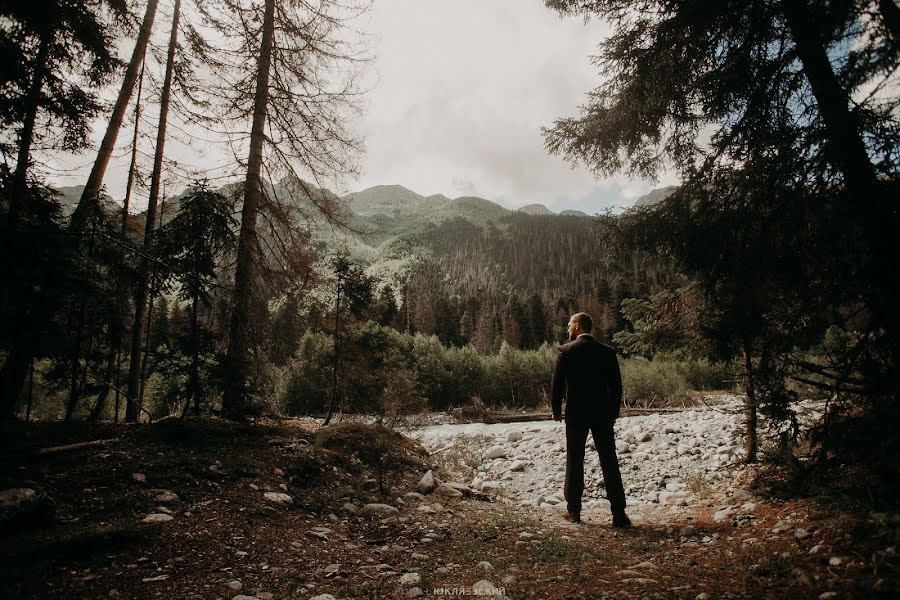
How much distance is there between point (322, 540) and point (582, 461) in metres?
3.11

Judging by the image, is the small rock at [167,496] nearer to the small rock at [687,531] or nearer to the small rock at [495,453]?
the small rock at [687,531]

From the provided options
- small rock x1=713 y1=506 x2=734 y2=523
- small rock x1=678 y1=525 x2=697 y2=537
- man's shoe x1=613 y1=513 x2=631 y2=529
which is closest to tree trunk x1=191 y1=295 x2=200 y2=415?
man's shoe x1=613 y1=513 x2=631 y2=529

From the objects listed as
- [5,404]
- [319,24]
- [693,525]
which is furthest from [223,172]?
[693,525]

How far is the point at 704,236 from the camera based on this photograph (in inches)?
187

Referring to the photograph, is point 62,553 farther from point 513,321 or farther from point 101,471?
point 513,321

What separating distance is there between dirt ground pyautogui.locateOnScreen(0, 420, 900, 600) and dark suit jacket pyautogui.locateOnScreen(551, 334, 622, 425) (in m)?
1.25

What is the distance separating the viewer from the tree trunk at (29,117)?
4820 millimetres

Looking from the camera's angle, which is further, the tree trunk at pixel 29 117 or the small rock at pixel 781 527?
the tree trunk at pixel 29 117

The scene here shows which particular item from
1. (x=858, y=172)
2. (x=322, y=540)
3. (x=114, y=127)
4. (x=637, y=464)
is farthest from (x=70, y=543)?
(x=637, y=464)

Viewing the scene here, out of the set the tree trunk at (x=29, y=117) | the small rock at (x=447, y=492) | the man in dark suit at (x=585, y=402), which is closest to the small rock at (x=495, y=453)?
the small rock at (x=447, y=492)

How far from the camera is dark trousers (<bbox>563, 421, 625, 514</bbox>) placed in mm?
4492

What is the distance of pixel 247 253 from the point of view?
7.26 metres

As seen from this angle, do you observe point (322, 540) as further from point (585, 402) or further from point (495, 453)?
point (495, 453)

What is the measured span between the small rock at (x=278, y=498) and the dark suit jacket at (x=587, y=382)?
318 cm
